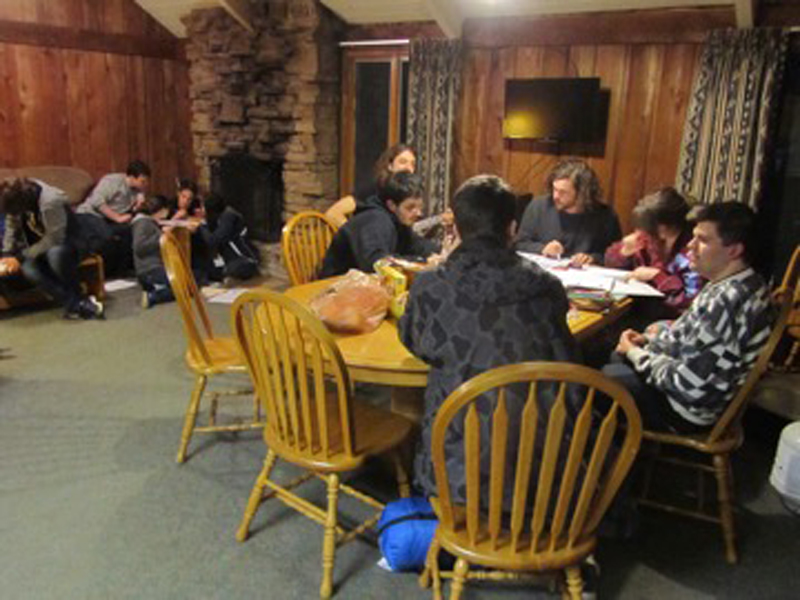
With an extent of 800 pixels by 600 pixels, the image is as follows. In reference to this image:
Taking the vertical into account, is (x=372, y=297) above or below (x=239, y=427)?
above

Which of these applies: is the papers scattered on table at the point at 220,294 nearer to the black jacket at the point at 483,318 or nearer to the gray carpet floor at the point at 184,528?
the gray carpet floor at the point at 184,528

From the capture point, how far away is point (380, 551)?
2023 mm

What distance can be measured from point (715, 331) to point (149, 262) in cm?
388

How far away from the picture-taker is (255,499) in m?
2.04

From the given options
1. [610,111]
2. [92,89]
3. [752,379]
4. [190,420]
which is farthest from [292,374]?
[92,89]

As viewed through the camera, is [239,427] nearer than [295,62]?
Yes

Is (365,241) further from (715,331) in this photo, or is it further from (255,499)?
(715,331)

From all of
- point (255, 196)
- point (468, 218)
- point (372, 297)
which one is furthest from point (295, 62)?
point (468, 218)

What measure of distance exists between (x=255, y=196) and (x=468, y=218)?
4.26 m

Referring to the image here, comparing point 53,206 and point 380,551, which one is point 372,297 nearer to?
point 380,551

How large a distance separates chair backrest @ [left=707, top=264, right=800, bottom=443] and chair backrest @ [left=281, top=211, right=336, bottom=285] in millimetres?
1741

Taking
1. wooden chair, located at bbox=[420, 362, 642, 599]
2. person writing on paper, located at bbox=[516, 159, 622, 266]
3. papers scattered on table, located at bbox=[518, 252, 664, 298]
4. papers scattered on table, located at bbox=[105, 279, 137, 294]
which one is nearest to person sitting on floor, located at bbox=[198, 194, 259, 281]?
papers scattered on table, located at bbox=[105, 279, 137, 294]

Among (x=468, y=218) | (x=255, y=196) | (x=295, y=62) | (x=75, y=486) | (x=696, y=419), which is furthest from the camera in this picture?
(x=255, y=196)

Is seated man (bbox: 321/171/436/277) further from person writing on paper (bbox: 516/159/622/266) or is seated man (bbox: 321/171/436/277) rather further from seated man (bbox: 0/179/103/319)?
seated man (bbox: 0/179/103/319)
